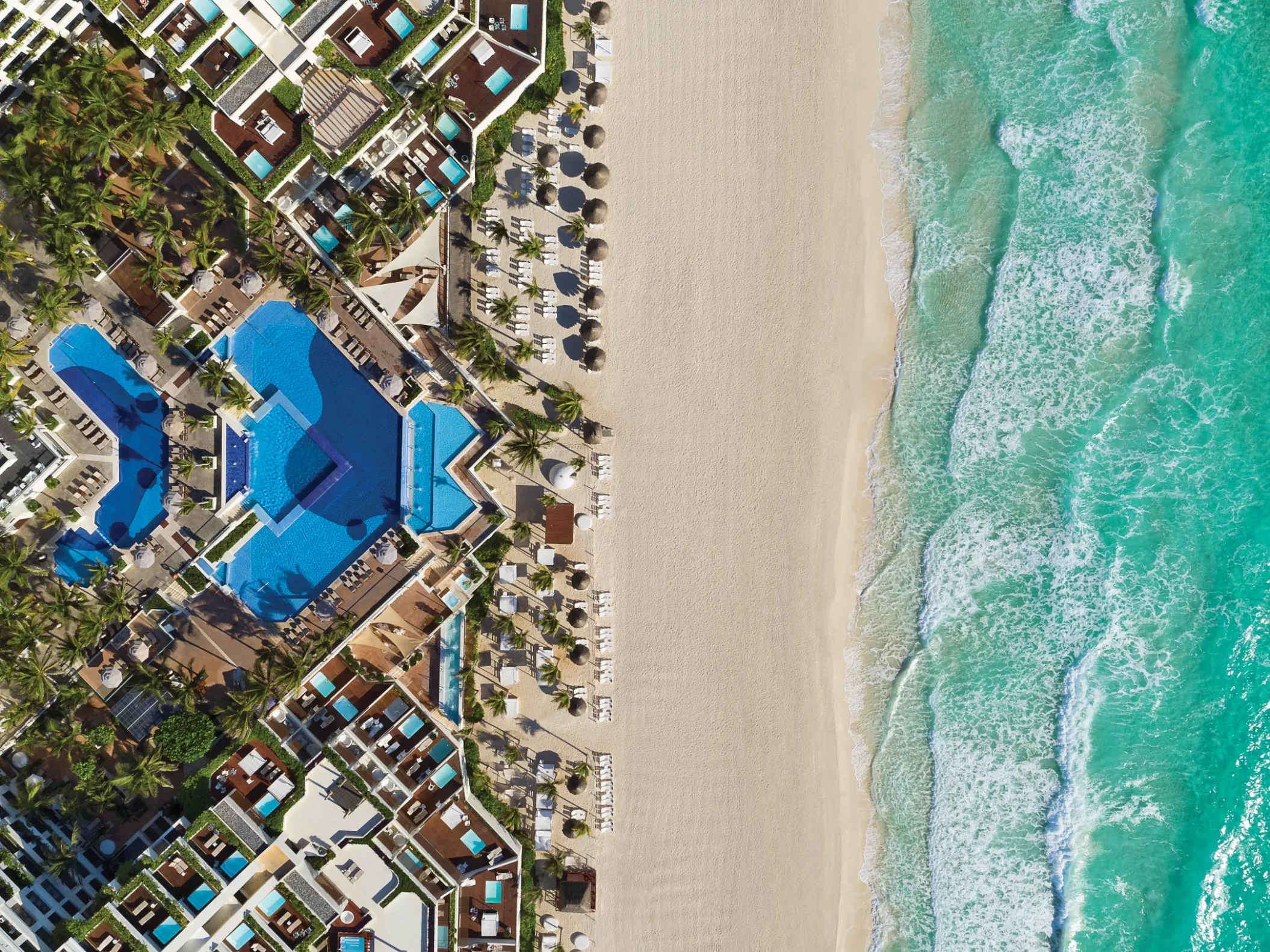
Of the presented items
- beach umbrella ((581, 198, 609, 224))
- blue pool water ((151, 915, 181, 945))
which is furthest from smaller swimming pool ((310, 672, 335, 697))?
beach umbrella ((581, 198, 609, 224))

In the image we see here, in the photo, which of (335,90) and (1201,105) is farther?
(1201,105)

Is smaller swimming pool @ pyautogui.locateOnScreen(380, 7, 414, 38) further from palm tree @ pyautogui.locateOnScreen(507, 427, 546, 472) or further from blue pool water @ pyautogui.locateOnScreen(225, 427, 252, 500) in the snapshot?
blue pool water @ pyautogui.locateOnScreen(225, 427, 252, 500)

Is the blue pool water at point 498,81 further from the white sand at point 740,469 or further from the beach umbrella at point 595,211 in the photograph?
the beach umbrella at point 595,211

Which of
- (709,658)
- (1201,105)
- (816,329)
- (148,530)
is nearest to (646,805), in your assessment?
(709,658)

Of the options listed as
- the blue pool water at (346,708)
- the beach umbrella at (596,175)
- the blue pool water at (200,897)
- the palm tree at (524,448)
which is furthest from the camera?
the beach umbrella at (596,175)

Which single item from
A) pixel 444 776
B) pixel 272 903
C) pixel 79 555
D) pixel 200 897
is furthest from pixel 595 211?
pixel 200 897

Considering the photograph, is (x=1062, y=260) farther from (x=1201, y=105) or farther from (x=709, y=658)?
(x=709, y=658)

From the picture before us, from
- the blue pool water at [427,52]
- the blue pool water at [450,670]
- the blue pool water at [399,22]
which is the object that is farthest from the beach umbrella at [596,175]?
the blue pool water at [450,670]
